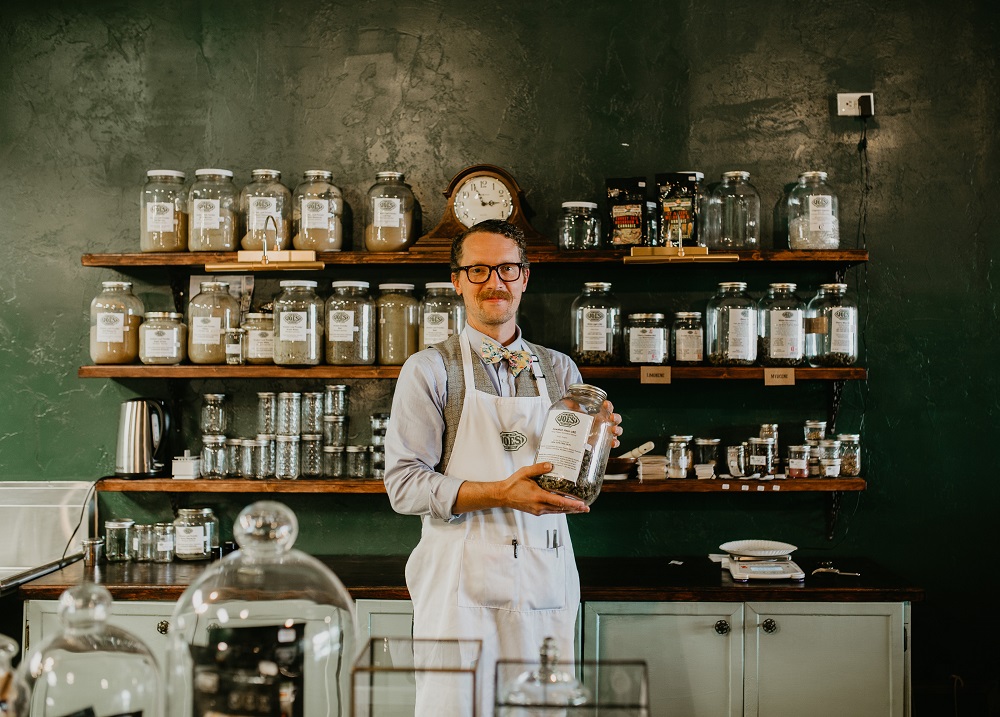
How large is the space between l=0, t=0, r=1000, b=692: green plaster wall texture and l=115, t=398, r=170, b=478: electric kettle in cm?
19

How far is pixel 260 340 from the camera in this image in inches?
121

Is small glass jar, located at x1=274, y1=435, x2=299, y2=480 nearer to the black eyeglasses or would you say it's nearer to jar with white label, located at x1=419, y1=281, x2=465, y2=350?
jar with white label, located at x1=419, y1=281, x2=465, y2=350

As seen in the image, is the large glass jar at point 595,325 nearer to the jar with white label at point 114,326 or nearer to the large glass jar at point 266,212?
the large glass jar at point 266,212

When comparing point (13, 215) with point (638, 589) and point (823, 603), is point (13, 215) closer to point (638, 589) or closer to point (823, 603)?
point (638, 589)

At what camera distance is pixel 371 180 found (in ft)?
10.9

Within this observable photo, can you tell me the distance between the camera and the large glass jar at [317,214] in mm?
3061

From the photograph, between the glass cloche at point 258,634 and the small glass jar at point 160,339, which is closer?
the glass cloche at point 258,634

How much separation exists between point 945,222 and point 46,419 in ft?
11.0

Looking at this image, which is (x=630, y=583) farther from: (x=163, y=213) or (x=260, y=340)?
(x=163, y=213)

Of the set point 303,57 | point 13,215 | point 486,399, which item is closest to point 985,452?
point 486,399

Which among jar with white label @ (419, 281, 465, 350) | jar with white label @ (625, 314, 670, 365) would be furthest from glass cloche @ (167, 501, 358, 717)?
jar with white label @ (625, 314, 670, 365)

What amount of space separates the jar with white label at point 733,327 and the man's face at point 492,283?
0.97 m

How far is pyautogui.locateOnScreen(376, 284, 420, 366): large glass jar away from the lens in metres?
3.04

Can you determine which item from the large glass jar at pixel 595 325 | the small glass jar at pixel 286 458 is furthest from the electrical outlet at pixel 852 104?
the small glass jar at pixel 286 458
